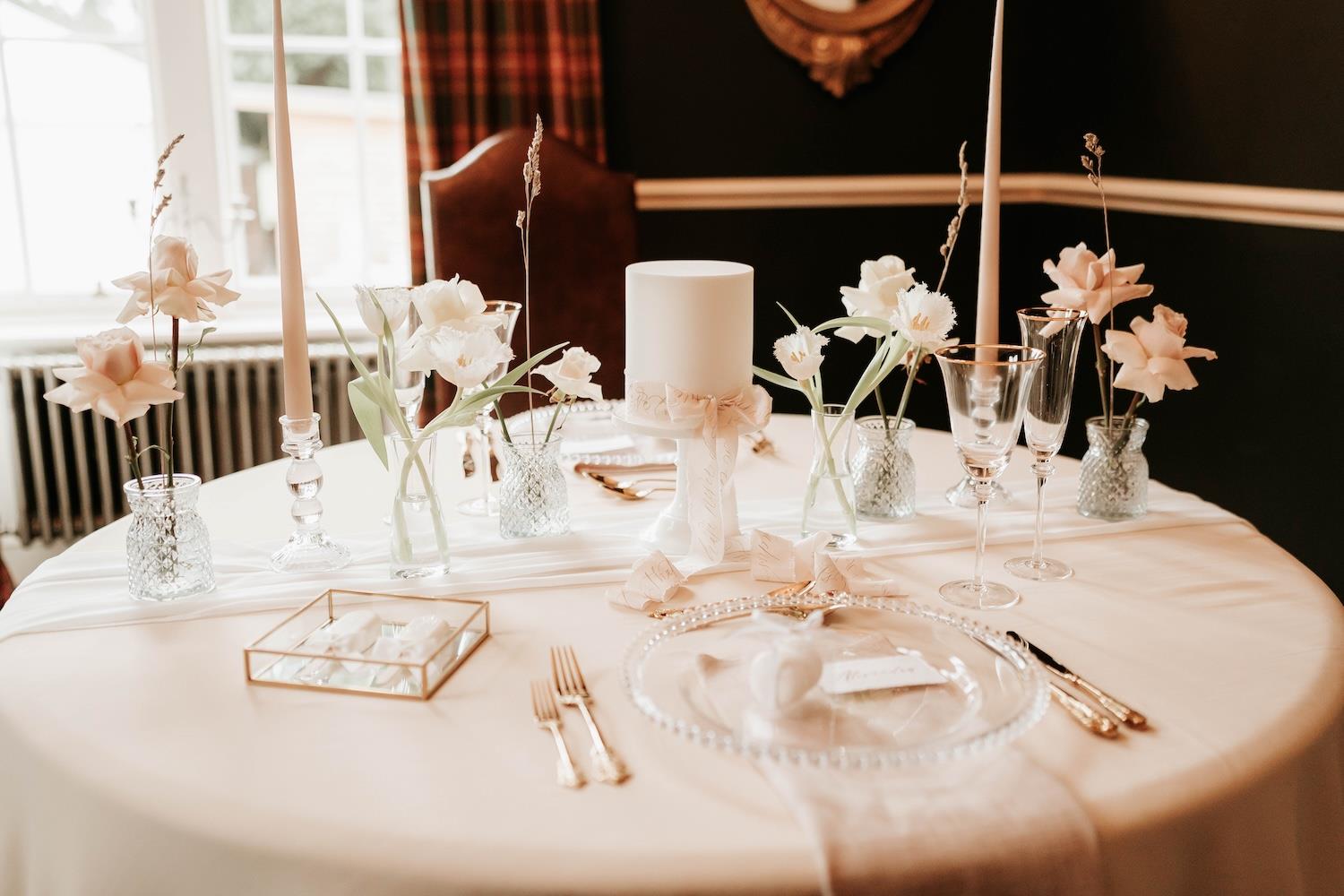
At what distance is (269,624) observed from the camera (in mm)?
1053

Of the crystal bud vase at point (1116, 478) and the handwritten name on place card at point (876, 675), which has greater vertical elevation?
the crystal bud vase at point (1116, 478)

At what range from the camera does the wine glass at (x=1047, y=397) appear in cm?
115

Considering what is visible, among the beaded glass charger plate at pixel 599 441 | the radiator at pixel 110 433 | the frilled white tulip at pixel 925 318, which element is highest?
the frilled white tulip at pixel 925 318

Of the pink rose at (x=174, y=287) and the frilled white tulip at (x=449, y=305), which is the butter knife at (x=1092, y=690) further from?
the pink rose at (x=174, y=287)

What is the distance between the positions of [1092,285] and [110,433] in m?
2.53

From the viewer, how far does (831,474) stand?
127 cm

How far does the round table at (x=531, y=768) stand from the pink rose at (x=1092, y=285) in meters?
0.34

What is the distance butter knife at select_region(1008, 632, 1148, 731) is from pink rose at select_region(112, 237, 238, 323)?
0.83m

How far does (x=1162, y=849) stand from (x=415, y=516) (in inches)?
31.1

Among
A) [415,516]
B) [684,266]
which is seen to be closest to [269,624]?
[415,516]

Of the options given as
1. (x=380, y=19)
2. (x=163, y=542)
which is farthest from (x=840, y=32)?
(x=163, y=542)

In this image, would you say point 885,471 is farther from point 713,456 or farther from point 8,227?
point 8,227

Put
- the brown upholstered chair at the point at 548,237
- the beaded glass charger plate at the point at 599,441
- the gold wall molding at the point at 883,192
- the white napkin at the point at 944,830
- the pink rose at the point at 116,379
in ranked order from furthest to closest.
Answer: the gold wall molding at the point at 883,192, the brown upholstered chair at the point at 548,237, the beaded glass charger plate at the point at 599,441, the pink rose at the point at 116,379, the white napkin at the point at 944,830

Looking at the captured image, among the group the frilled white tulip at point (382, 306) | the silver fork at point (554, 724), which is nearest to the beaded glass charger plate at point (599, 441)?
the frilled white tulip at point (382, 306)
